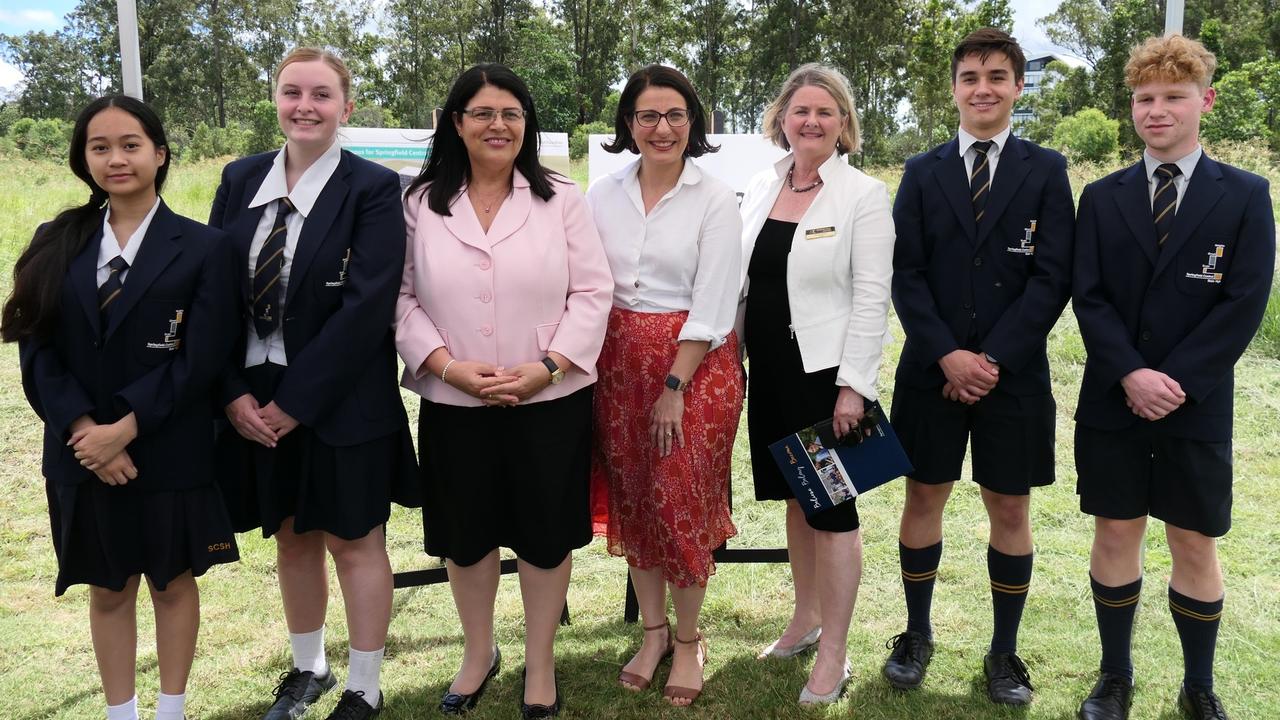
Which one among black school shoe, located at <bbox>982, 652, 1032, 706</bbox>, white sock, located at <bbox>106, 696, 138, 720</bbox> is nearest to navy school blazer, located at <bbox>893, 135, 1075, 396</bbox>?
black school shoe, located at <bbox>982, 652, 1032, 706</bbox>

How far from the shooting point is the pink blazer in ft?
9.25

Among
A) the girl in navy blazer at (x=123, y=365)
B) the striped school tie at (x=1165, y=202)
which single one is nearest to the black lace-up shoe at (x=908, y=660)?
the striped school tie at (x=1165, y=202)

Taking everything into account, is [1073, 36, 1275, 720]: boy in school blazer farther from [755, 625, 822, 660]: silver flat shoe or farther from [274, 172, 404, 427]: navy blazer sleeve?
[274, 172, 404, 427]: navy blazer sleeve

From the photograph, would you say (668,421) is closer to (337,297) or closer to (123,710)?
(337,297)

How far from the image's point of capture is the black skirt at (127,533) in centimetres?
263

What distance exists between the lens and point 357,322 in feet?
9.10

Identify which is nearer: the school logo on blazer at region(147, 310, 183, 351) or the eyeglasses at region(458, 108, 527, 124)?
the school logo on blazer at region(147, 310, 183, 351)

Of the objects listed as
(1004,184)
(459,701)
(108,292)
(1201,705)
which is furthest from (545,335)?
(1201,705)

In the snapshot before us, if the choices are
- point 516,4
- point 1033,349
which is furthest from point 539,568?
point 516,4

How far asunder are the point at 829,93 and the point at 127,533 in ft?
8.30

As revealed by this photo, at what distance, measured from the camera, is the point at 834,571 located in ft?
10.5

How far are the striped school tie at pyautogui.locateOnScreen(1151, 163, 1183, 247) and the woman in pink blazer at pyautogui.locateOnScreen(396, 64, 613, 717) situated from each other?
168cm

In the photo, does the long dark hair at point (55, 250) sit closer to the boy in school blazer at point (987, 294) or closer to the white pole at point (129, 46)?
the white pole at point (129, 46)

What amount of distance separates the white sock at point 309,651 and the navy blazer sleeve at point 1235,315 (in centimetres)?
290
